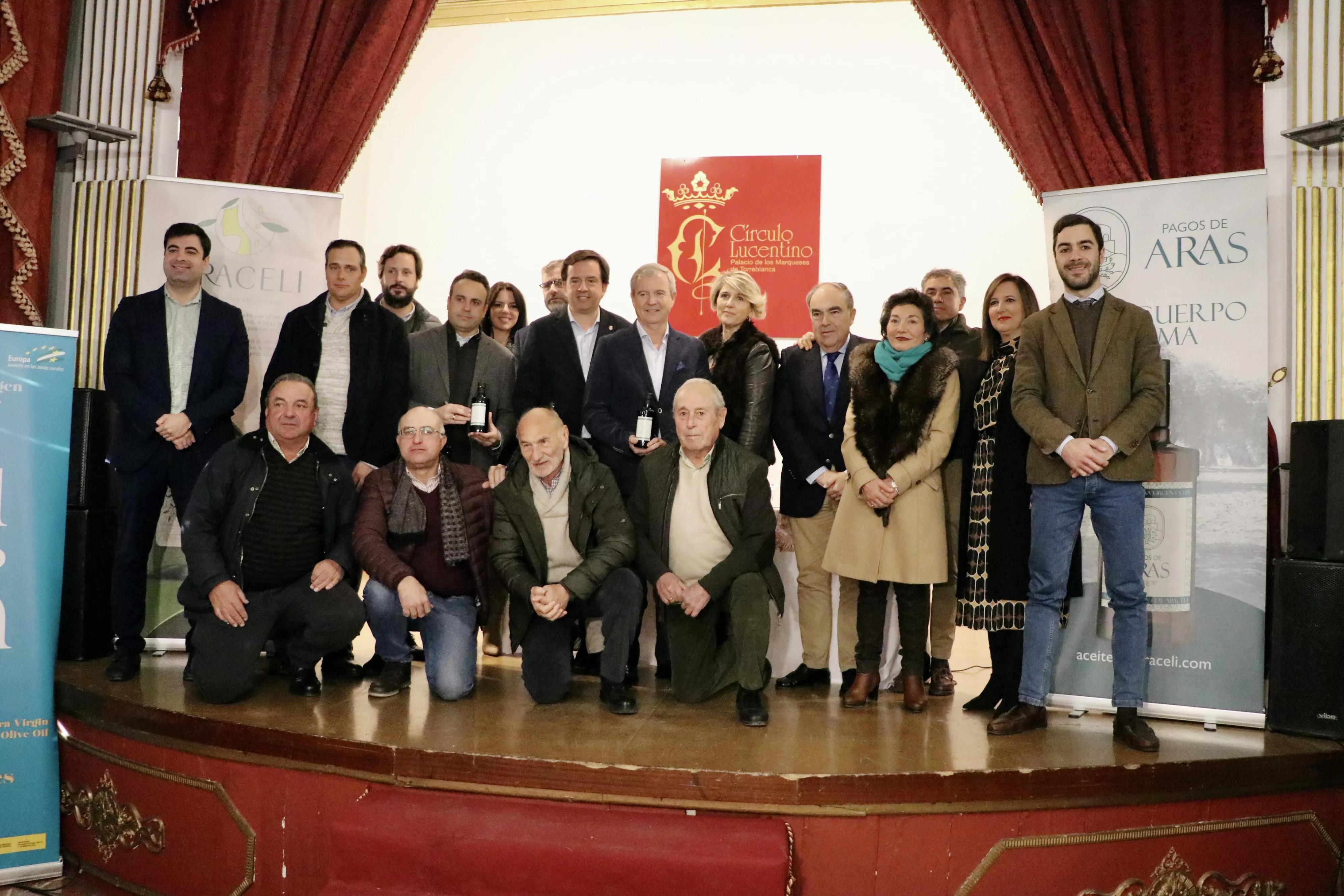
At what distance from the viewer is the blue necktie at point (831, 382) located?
12.2 feet

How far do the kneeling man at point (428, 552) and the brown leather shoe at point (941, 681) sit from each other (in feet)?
5.32

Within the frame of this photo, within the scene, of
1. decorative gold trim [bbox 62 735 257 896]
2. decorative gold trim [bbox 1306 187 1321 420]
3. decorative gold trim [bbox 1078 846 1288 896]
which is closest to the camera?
decorative gold trim [bbox 1078 846 1288 896]

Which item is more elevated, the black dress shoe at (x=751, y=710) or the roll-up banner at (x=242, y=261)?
the roll-up banner at (x=242, y=261)

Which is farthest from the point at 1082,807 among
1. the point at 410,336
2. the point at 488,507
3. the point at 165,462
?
the point at 165,462

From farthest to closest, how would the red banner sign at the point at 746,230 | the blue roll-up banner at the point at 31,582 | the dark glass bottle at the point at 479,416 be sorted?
the red banner sign at the point at 746,230 → the dark glass bottle at the point at 479,416 → the blue roll-up banner at the point at 31,582

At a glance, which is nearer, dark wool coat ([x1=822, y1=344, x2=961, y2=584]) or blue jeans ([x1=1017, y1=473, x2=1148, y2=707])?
blue jeans ([x1=1017, y1=473, x2=1148, y2=707])

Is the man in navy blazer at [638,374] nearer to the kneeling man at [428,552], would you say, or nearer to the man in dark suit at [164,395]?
the kneeling man at [428,552]

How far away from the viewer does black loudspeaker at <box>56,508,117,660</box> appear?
12.1 feet

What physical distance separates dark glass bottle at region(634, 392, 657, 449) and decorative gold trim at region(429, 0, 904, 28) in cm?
347

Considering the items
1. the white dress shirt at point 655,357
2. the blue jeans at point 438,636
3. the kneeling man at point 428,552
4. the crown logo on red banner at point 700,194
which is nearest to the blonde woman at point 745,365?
the white dress shirt at point 655,357

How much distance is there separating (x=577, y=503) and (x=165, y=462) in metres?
1.53

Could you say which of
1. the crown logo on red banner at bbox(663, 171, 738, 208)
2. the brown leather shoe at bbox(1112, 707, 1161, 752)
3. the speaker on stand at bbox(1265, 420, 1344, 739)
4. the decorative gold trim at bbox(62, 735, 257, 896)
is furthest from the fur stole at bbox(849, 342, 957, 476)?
the crown logo on red banner at bbox(663, 171, 738, 208)

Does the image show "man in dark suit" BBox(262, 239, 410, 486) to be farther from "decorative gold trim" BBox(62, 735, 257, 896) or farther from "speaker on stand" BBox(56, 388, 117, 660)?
"decorative gold trim" BBox(62, 735, 257, 896)

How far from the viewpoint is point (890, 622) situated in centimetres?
384
